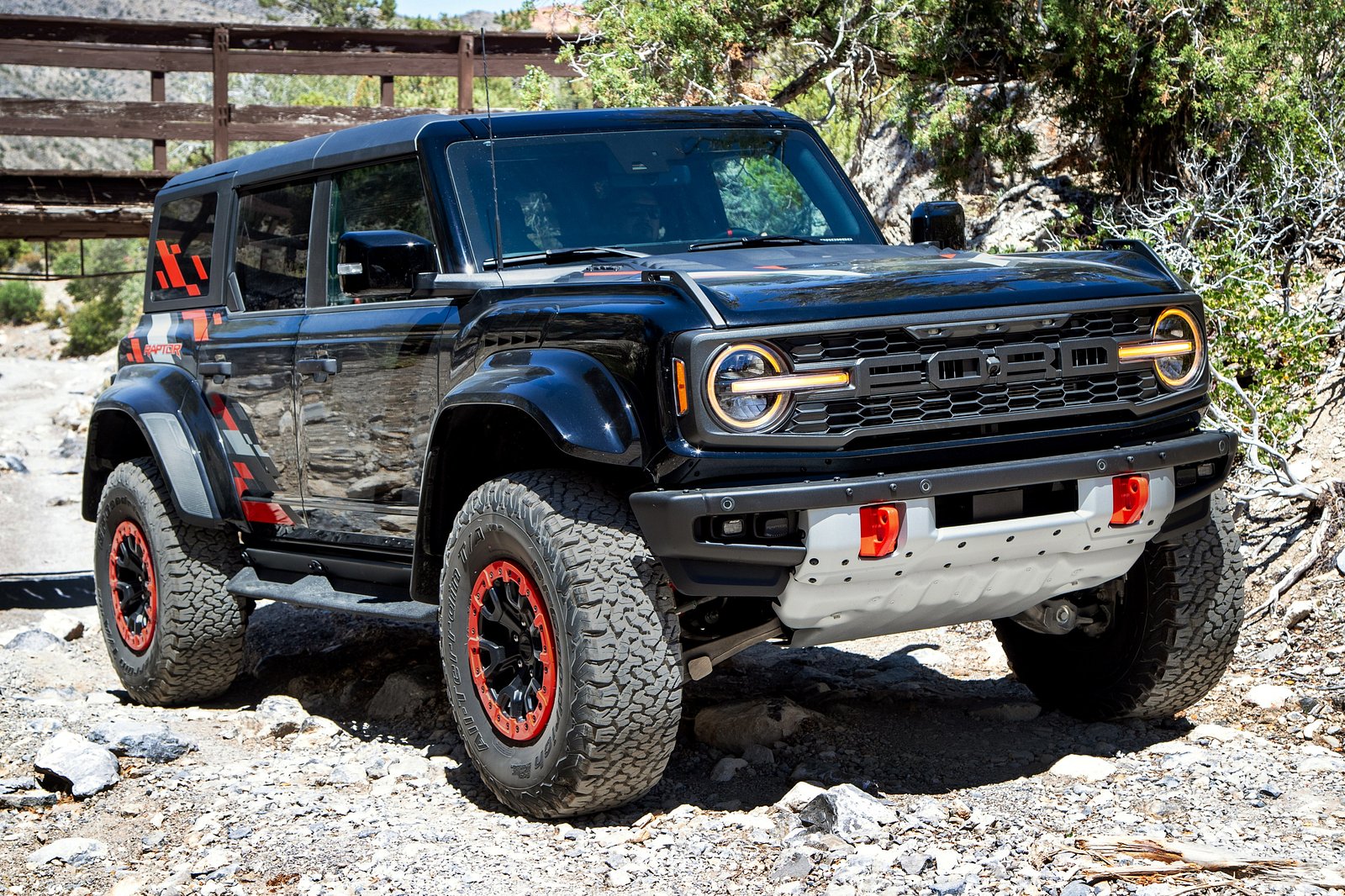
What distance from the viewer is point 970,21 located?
940 cm

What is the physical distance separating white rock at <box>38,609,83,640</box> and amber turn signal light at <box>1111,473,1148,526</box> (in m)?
5.61

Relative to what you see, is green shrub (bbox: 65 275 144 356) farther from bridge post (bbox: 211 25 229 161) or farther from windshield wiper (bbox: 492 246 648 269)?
windshield wiper (bbox: 492 246 648 269)

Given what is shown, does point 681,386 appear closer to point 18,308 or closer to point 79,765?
point 79,765

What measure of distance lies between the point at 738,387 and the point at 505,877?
4.38 ft

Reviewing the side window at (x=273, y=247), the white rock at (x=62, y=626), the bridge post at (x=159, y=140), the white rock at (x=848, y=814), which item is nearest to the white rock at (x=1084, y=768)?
the white rock at (x=848, y=814)

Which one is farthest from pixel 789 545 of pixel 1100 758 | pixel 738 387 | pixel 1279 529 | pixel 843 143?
pixel 843 143

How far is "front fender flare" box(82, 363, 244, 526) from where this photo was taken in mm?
5742

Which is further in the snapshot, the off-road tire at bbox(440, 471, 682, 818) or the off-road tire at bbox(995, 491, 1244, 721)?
the off-road tire at bbox(995, 491, 1244, 721)

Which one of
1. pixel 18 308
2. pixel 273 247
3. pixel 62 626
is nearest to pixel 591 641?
pixel 273 247

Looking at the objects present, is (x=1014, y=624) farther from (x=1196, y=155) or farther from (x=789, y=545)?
(x=1196, y=155)

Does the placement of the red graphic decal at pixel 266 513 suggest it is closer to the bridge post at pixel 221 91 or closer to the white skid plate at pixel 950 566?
the white skid plate at pixel 950 566

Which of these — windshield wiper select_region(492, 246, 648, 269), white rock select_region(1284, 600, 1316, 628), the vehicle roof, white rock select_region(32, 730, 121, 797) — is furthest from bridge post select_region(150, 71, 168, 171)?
white rock select_region(1284, 600, 1316, 628)

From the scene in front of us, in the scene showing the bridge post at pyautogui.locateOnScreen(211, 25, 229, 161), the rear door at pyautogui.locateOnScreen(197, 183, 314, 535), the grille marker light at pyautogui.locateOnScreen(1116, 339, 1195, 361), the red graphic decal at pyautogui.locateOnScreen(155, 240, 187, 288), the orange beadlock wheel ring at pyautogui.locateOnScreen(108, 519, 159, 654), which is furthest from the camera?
the bridge post at pyautogui.locateOnScreen(211, 25, 229, 161)

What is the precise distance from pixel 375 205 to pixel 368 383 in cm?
65
